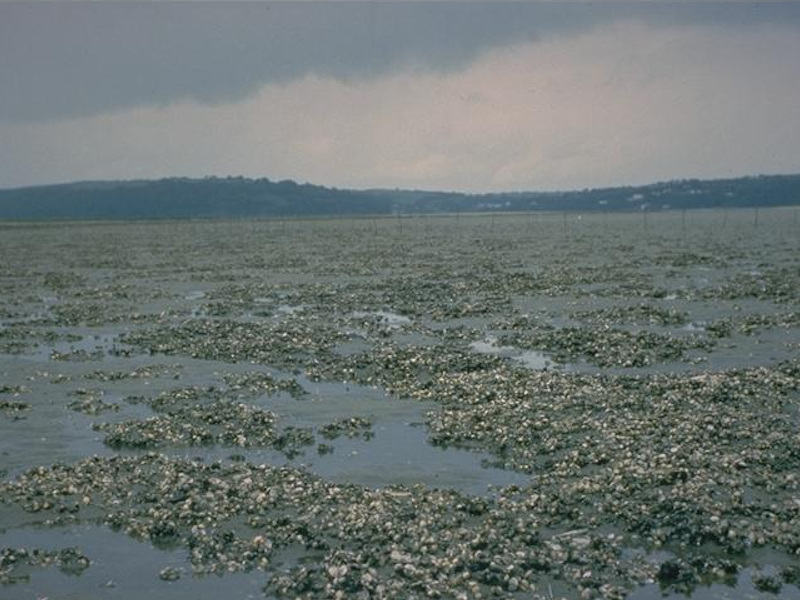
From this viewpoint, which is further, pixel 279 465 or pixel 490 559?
pixel 279 465

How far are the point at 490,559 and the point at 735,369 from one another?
1463 centimetres

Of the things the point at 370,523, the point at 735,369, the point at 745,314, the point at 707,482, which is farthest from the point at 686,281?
the point at 370,523

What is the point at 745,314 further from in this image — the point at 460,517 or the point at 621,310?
the point at 460,517

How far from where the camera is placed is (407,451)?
57.7 feet

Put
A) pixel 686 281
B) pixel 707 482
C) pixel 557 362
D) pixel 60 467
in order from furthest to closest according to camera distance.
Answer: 1. pixel 686 281
2. pixel 557 362
3. pixel 60 467
4. pixel 707 482

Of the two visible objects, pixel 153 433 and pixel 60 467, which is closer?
pixel 60 467

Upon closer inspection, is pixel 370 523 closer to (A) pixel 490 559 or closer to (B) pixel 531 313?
(A) pixel 490 559

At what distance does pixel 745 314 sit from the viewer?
34031mm

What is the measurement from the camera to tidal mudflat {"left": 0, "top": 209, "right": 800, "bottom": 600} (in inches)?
469

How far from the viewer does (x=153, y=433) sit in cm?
1894

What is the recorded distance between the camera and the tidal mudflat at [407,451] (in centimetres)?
1191

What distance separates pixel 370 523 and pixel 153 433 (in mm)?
7691

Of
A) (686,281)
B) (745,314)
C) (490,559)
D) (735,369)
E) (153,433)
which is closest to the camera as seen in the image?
(490,559)

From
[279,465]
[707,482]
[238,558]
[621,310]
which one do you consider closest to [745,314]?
[621,310]
